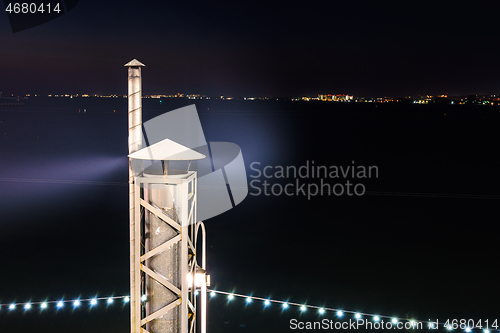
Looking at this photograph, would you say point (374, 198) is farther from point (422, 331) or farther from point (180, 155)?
point (180, 155)

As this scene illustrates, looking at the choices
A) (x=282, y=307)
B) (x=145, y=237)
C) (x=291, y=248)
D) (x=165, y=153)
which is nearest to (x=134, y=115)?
(x=165, y=153)

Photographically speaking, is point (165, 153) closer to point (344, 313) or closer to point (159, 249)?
point (159, 249)

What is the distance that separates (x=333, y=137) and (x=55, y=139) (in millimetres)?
16738

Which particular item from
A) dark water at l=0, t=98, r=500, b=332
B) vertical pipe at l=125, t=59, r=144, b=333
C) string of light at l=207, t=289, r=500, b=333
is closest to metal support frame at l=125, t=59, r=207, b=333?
vertical pipe at l=125, t=59, r=144, b=333

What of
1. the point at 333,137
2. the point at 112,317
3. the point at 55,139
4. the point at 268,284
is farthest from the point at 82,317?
the point at 333,137

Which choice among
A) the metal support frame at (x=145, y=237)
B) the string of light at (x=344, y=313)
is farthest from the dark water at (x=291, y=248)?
the metal support frame at (x=145, y=237)

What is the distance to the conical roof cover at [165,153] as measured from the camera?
6.04ft

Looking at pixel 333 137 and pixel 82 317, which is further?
pixel 333 137

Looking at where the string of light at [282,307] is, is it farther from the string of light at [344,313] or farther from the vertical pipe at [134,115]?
the vertical pipe at [134,115]

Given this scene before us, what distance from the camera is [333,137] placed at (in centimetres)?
2878

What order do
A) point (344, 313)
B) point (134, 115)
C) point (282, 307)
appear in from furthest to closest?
1. point (282, 307)
2. point (344, 313)
3. point (134, 115)

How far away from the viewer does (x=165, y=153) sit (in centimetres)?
187

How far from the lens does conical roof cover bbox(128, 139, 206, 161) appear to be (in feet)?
6.04

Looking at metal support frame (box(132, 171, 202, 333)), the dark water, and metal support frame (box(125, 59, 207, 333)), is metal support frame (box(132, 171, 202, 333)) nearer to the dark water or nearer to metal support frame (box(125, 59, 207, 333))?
metal support frame (box(125, 59, 207, 333))
